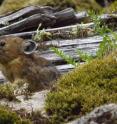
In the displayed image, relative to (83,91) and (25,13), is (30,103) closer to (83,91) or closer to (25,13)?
(83,91)

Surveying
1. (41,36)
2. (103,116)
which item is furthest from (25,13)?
(103,116)

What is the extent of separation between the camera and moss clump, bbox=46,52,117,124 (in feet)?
26.9

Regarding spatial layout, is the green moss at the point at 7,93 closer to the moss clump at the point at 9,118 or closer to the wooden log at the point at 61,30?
the moss clump at the point at 9,118

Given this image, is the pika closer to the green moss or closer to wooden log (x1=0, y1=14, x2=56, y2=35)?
the green moss

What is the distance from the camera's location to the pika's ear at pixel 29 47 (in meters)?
12.3

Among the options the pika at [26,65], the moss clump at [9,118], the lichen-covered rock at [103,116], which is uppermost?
the lichen-covered rock at [103,116]

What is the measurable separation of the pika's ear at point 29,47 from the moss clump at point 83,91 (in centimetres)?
313

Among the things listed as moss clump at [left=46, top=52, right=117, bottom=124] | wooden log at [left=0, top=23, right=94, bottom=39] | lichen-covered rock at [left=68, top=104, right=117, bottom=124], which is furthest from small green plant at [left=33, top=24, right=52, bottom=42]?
lichen-covered rock at [left=68, top=104, right=117, bottom=124]

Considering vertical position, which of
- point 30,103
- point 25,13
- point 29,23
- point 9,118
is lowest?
point 30,103

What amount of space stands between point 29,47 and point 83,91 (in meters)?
4.10

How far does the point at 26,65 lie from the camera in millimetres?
12406

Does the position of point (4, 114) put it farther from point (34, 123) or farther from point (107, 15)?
point (107, 15)

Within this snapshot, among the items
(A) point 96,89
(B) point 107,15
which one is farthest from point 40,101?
(B) point 107,15

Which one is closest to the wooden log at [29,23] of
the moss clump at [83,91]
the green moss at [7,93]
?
the green moss at [7,93]
